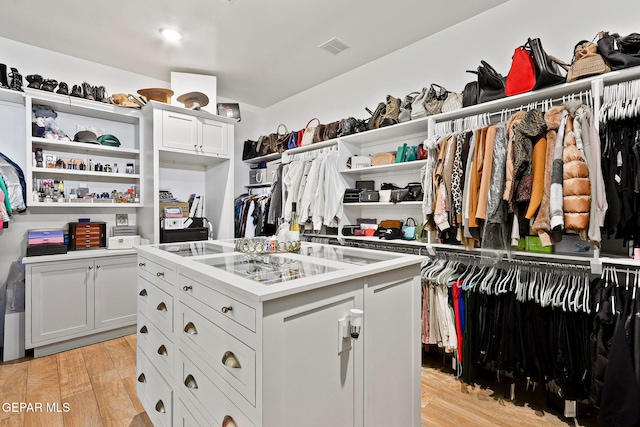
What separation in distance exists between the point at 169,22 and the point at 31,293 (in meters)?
2.71

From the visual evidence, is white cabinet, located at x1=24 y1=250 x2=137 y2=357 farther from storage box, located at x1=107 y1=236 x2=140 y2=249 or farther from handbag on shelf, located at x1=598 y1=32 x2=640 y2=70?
handbag on shelf, located at x1=598 y1=32 x2=640 y2=70

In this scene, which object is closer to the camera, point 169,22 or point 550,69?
point 550,69

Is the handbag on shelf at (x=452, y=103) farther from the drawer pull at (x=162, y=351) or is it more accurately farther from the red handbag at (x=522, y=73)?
the drawer pull at (x=162, y=351)

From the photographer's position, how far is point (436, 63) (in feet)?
9.95

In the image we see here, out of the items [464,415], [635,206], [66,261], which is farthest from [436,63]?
[66,261]

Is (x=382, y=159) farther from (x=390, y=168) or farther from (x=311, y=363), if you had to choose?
(x=311, y=363)

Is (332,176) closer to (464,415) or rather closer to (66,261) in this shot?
(464,415)

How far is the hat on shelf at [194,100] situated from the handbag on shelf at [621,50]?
3.68 metres

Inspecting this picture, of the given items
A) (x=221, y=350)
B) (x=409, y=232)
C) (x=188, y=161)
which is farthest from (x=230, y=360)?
(x=188, y=161)

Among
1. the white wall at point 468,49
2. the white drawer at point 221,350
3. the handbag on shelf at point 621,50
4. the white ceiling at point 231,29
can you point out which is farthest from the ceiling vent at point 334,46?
the white drawer at point 221,350

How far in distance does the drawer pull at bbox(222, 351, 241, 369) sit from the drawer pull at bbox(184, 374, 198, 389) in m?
0.35

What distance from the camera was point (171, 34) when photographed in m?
3.02

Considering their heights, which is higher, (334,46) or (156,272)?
(334,46)

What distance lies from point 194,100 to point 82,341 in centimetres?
284
